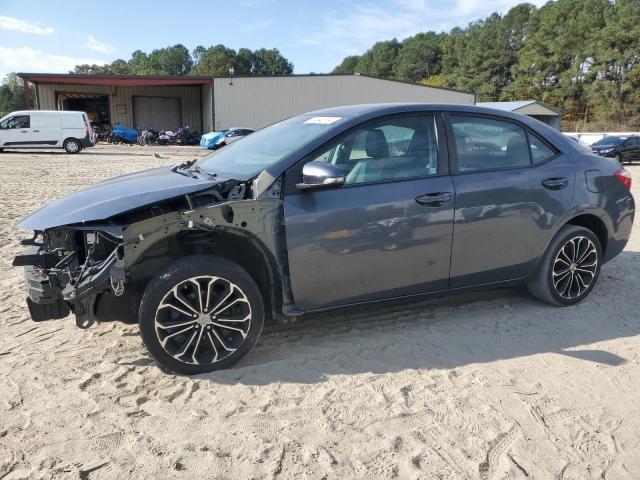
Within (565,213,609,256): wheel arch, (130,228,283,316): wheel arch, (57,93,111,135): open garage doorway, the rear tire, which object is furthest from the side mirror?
(57,93,111,135): open garage doorway

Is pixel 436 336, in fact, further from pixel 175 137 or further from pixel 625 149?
pixel 175 137

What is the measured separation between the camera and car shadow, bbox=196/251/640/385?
3.36m

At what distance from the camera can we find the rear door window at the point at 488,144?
153 inches

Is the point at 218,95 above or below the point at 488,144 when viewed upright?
above

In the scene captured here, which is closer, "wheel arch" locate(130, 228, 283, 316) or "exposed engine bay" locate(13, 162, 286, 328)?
"exposed engine bay" locate(13, 162, 286, 328)

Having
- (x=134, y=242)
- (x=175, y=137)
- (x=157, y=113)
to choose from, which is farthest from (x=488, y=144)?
(x=157, y=113)

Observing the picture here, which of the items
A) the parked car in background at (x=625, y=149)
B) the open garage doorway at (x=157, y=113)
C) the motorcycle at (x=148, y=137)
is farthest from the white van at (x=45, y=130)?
the parked car in background at (x=625, y=149)

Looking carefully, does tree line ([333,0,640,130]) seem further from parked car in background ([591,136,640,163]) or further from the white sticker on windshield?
the white sticker on windshield

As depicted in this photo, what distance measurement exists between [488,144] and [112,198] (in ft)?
9.02

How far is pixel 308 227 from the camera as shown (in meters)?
3.28

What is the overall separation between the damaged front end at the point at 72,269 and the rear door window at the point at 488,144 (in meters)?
2.46

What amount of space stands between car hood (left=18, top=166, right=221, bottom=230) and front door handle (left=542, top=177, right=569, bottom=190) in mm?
2526

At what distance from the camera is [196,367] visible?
3.20m

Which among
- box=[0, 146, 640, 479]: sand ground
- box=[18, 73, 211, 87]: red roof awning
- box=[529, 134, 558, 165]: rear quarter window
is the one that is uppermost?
box=[18, 73, 211, 87]: red roof awning
